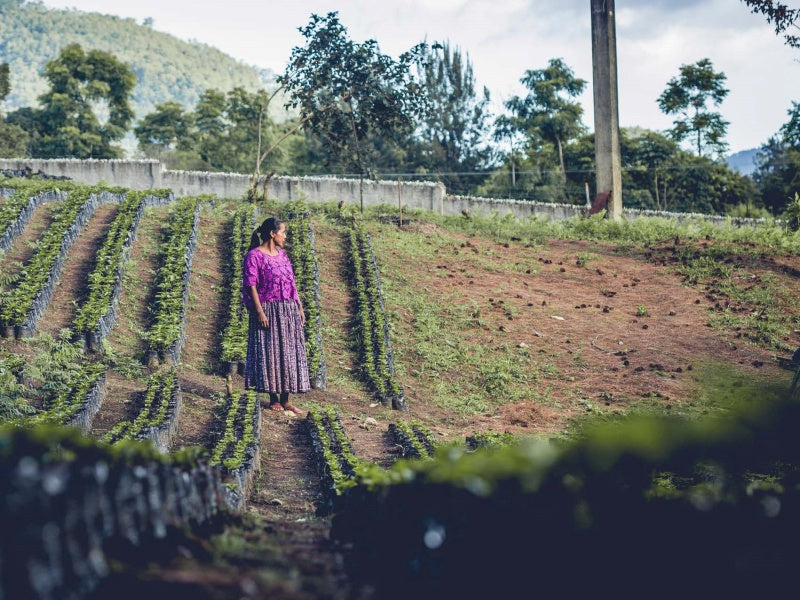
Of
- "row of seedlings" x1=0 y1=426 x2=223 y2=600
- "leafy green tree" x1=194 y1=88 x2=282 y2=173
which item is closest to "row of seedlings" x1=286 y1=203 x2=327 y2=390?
"row of seedlings" x1=0 y1=426 x2=223 y2=600

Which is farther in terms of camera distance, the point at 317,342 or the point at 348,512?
the point at 317,342

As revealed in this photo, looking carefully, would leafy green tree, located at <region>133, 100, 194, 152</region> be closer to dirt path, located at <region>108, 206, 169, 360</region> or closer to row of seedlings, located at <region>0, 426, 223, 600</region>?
dirt path, located at <region>108, 206, 169, 360</region>

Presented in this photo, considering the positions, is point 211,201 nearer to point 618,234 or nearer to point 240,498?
point 618,234

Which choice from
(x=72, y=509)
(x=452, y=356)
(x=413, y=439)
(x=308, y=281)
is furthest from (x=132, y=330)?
(x=72, y=509)

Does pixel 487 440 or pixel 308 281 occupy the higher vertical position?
pixel 308 281

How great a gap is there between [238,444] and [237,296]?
6.19 meters

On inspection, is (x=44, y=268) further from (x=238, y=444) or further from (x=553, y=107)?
Answer: (x=553, y=107)

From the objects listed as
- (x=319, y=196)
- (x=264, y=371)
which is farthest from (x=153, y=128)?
(x=264, y=371)

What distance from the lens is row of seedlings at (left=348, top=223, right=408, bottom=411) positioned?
37.9 feet

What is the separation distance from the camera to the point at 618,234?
2017 cm

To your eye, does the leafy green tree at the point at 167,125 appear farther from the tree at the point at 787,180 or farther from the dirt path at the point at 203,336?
the dirt path at the point at 203,336

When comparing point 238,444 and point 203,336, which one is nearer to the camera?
point 238,444

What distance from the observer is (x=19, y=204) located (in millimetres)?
16625

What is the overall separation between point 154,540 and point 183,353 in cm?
925
